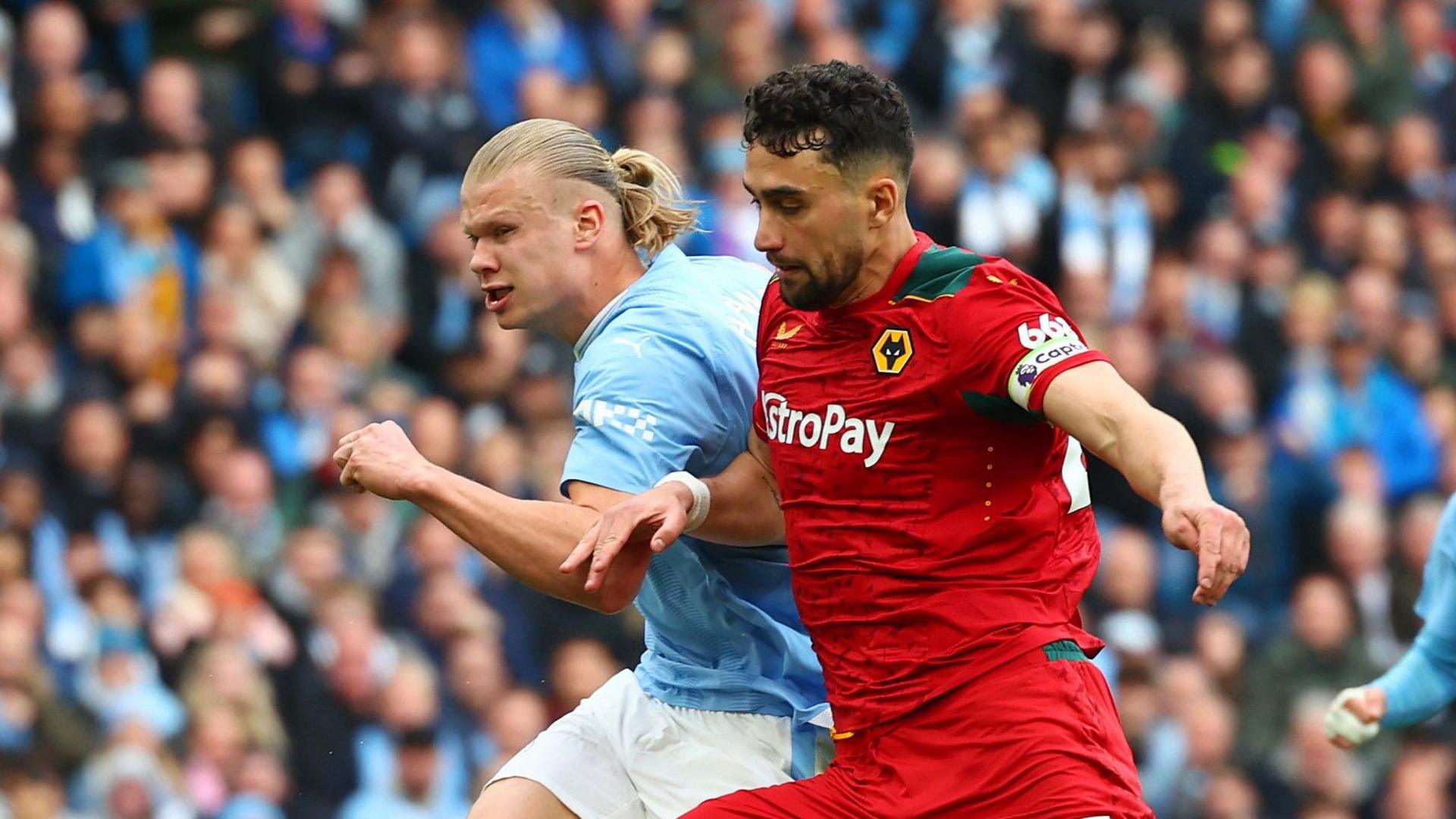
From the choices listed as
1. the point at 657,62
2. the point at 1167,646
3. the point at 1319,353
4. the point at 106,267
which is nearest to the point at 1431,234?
the point at 1319,353

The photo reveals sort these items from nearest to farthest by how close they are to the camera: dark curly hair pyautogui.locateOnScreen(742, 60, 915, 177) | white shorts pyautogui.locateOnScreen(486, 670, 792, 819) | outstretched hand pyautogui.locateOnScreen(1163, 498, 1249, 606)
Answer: outstretched hand pyautogui.locateOnScreen(1163, 498, 1249, 606), dark curly hair pyautogui.locateOnScreen(742, 60, 915, 177), white shorts pyautogui.locateOnScreen(486, 670, 792, 819)

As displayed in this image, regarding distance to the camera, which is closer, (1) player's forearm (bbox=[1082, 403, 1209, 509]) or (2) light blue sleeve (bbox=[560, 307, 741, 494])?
(1) player's forearm (bbox=[1082, 403, 1209, 509])

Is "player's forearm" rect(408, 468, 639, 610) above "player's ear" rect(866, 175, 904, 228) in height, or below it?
below

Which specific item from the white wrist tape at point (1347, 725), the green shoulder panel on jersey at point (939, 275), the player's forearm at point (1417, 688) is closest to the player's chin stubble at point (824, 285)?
the green shoulder panel on jersey at point (939, 275)

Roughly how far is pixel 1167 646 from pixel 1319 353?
2.37m

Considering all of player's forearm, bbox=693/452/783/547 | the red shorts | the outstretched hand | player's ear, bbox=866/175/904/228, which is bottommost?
the red shorts

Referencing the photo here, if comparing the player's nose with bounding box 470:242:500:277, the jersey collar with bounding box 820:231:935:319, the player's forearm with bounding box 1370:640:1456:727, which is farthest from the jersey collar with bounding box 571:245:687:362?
the player's forearm with bounding box 1370:640:1456:727

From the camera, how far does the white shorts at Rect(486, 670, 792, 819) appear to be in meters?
5.79

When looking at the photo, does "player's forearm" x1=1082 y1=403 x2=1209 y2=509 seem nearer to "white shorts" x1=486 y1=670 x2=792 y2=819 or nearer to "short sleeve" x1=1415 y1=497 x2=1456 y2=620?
"white shorts" x1=486 y1=670 x2=792 y2=819

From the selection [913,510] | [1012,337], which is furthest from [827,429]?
[1012,337]

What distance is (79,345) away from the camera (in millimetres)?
10406

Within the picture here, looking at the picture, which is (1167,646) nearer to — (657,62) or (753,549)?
(657,62)

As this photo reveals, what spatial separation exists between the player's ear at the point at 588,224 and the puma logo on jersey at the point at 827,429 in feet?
2.25

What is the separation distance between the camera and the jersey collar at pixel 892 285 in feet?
16.8
